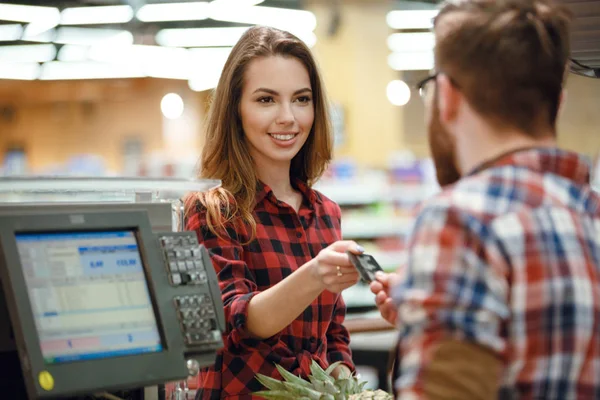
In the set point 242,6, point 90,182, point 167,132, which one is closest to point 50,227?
point 90,182

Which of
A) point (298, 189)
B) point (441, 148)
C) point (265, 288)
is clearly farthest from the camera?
point (298, 189)

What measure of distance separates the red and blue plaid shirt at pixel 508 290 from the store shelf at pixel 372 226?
6.99 meters

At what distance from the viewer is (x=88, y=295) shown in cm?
140

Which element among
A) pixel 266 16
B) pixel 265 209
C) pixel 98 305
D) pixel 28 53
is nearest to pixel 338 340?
pixel 265 209

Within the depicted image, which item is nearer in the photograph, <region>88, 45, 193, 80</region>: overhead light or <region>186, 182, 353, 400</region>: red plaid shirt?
<region>186, 182, 353, 400</region>: red plaid shirt

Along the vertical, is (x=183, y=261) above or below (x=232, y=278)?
above

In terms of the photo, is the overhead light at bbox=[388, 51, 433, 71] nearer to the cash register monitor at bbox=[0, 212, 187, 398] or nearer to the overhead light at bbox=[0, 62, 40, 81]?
the overhead light at bbox=[0, 62, 40, 81]

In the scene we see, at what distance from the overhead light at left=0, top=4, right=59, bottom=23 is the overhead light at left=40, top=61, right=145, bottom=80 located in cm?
136

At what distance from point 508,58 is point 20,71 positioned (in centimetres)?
866

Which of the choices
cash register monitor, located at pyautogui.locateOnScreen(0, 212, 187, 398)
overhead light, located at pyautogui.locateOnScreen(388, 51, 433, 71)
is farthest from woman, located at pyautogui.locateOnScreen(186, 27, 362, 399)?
overhead light, located at pyautogui.locateOnScreen(388, 51, 433, 71)

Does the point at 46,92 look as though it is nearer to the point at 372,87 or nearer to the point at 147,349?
the point at 372,87

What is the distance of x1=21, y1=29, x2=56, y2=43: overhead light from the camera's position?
7.91m

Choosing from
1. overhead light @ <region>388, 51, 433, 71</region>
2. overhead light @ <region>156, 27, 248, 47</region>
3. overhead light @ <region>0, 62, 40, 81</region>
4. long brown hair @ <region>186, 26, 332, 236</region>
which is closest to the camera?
long brown hair @ <region>186, 26, 332, 236</region>

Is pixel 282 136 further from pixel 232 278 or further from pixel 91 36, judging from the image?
pixel 91 36
